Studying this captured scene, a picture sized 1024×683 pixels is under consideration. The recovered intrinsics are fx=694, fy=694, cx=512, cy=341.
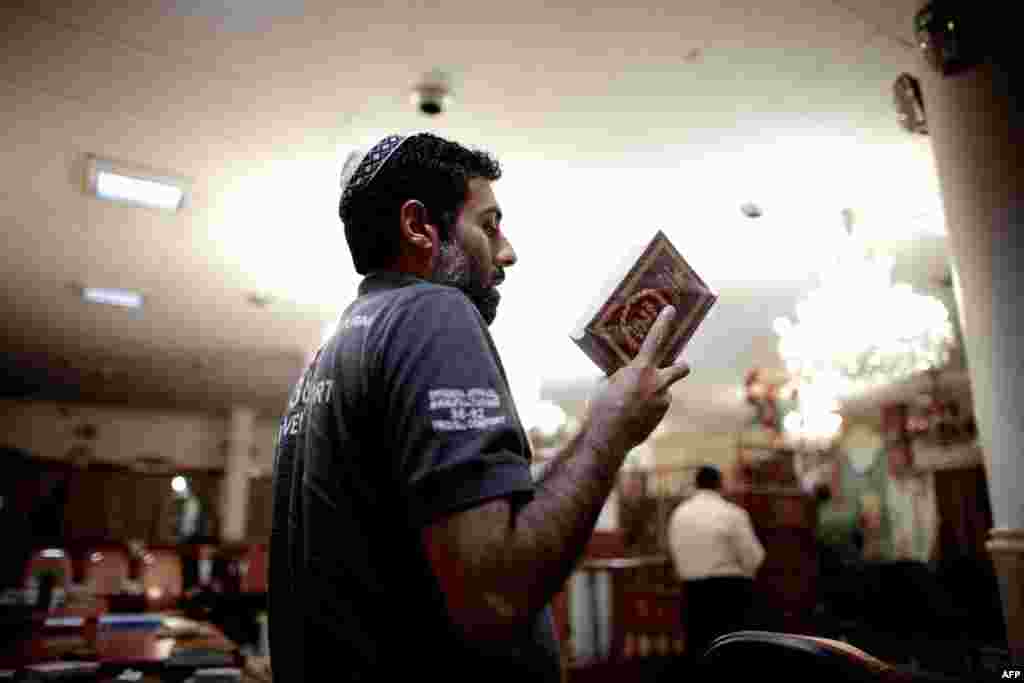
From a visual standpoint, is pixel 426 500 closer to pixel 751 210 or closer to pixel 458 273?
pixel 458 273

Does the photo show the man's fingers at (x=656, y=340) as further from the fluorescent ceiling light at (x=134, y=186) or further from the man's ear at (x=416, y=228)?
the fluorescent ceiling light at (x=134, y=186)

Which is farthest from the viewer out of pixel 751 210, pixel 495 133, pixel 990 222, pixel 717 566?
pixel 717 566

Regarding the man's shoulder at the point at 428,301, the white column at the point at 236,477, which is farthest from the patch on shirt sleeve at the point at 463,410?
the white column at the point at 236,477

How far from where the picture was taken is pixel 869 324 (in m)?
4.73

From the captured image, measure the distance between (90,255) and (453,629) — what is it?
6.15 m

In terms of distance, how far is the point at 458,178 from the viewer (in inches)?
45.7

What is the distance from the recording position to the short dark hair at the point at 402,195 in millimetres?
1137

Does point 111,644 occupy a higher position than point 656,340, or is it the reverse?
point 656,340

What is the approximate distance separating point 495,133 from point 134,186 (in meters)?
2.49

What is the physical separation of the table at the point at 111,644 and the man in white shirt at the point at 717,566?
3.44m

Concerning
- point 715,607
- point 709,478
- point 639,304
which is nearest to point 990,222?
point 639,304

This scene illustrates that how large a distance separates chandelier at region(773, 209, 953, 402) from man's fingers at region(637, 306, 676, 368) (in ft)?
13.9

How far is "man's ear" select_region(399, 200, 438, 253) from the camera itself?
111 centimetres

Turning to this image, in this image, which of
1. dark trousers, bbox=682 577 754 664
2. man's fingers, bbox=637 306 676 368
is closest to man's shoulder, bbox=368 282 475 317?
man's fingers, bbox=637 306 676 368
